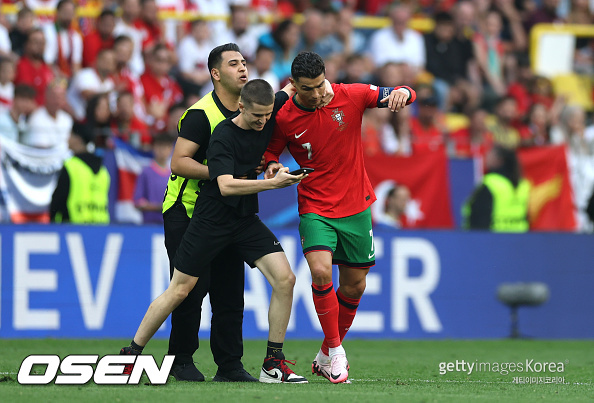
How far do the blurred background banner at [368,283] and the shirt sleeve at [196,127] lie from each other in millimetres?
4557

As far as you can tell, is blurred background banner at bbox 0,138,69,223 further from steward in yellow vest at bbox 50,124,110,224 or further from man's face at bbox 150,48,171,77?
man's face at bbox 150,48,171,77

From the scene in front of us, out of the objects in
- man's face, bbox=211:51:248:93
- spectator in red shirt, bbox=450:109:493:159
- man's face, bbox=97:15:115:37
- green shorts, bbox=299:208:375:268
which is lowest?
green shorts, bbox=299:208:375:268

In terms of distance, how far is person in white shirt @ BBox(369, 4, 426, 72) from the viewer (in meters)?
16.3

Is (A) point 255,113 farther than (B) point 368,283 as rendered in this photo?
No

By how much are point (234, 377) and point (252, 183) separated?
5.26 feet

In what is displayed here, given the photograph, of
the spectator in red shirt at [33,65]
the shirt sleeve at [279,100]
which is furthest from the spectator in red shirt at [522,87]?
the shirt sleeve at [279,100]

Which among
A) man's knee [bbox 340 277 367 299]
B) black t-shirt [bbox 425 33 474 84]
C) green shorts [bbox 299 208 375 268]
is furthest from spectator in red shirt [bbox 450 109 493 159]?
green shorts [bbox 299 208 375 268]

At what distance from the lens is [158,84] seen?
14039 mm

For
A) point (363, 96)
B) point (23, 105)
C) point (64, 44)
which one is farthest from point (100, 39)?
point (363, 96)

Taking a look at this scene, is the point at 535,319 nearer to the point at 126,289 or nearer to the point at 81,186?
the point at 126,289

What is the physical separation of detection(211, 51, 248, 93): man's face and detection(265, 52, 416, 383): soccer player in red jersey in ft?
1.24

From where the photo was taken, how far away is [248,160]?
706cm

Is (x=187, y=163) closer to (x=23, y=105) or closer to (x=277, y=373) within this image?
(x=277, y=373)

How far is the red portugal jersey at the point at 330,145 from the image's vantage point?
7242 millimetres
